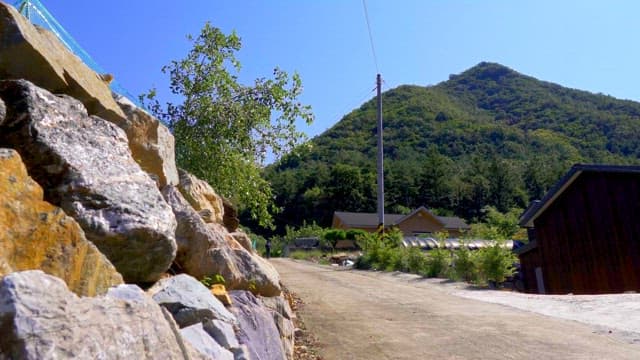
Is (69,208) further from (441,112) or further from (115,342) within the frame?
(441,112)

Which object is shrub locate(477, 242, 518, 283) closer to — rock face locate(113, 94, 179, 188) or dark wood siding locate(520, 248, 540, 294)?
dark wood siding locate(520, 248, 540, 294)

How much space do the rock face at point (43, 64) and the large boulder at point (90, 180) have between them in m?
0.42

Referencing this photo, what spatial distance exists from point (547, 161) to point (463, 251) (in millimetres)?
69000

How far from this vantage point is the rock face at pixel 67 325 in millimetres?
2518

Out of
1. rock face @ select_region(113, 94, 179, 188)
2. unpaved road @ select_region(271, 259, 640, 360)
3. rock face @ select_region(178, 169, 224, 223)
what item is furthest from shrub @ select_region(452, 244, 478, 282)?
rock face @ select_region(113, 94, 179, 188)

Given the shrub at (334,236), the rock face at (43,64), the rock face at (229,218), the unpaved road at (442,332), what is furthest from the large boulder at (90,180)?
the shrub at (334,236)

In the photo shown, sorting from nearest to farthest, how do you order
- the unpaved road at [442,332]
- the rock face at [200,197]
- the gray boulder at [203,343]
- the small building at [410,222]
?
1. the gray boulder at [203,343]
2. the rock face at [200,197]
3. the unpaved road at [442,332]
4. the small building at [410,222]

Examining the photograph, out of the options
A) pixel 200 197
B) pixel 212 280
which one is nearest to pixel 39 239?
pixel 212 280

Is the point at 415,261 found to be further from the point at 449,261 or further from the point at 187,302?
the point at 187,302

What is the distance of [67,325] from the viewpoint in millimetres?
2684

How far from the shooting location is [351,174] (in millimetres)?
79375

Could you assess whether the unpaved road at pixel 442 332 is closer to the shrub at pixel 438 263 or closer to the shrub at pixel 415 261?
the shrub at pixel 438 263

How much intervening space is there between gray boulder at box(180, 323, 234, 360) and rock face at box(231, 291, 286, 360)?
62cm

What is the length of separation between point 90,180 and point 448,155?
93.4 metres
